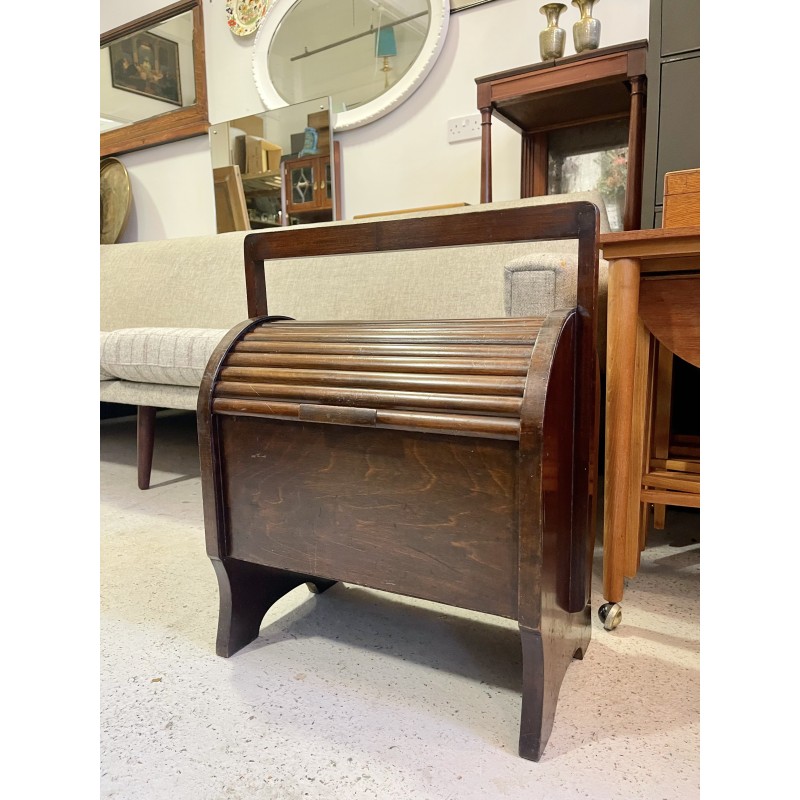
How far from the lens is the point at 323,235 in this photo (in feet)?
3.34

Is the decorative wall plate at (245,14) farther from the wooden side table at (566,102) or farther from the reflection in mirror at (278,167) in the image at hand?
the wooden side table at (566,102)

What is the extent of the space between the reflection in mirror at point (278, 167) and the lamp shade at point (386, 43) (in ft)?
1.10

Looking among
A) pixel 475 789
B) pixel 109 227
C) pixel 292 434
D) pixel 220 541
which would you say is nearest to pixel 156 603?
pixel 220 541

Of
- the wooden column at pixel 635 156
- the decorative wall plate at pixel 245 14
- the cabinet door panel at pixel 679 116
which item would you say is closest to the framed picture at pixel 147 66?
the decorative wall plate at pixel 245 14

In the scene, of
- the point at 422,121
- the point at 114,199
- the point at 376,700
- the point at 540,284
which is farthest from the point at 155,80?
the point at 376,700

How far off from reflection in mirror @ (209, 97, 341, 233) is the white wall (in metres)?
0.09

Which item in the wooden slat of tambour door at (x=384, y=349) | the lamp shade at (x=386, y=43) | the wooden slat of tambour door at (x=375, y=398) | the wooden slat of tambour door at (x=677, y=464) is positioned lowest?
the wooden slat of tambour door at (x=677, y=464)

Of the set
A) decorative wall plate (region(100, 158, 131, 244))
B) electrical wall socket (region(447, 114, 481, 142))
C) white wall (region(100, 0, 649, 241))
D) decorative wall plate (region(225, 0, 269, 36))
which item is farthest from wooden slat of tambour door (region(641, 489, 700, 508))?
decorative wall plate (region(100, 158, 131, 244))

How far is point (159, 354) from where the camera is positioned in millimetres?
1884

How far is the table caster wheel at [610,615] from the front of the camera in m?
1.08

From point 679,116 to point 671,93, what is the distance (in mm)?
68

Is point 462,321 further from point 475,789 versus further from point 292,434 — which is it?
point 475,789

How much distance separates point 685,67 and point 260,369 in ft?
4.96
